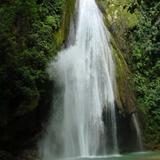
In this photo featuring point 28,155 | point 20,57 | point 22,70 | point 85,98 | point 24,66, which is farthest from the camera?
point 85,98

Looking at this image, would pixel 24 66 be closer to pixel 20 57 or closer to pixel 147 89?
pixel 20 57

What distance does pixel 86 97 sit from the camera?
21000mm

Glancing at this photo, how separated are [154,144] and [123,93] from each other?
3594 millimetres

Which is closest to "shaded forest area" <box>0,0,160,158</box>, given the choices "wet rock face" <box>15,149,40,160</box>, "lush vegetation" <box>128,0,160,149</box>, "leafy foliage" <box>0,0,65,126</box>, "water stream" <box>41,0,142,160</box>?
"leafy foliage" <box>0,0,65,126</box>

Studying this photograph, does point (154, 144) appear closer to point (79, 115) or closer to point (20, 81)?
point (79, 115)

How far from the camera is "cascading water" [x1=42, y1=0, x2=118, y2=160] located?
64.6 feet

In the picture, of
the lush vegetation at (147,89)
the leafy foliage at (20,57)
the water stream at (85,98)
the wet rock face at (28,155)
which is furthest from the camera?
the lush vegetation at (147,89)

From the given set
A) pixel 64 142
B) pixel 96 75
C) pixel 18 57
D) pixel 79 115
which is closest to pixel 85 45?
pixel 96 75

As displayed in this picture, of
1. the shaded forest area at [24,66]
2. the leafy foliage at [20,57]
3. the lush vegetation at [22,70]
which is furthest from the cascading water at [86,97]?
the leafy foliage at [20,57]

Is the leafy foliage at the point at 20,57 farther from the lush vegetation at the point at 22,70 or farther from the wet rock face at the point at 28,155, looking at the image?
the wet rock face at the point at 28,155

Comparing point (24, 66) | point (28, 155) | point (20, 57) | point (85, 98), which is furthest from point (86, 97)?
point (20, 57)

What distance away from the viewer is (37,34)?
1780 centimetres

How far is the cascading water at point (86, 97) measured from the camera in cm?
1970

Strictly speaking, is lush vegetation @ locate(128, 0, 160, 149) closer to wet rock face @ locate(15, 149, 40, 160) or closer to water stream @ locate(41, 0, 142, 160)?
water stream @ locate(41, 0, 142, 160)
